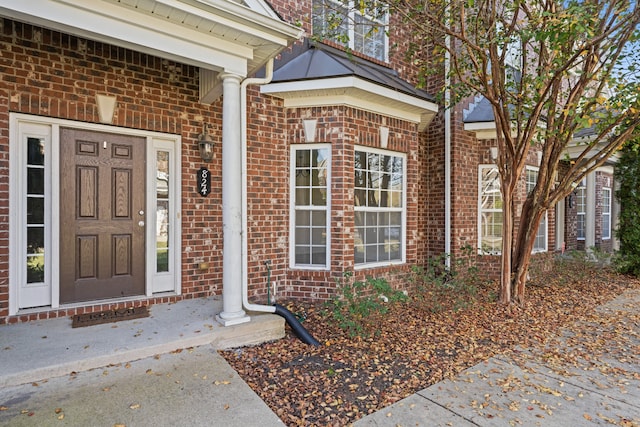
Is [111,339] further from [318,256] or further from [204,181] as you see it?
[318,256]

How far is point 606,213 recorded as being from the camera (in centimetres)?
1284

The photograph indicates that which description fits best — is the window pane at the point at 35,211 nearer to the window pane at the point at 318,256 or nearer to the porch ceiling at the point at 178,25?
the porch ceiling at the point at 178,25

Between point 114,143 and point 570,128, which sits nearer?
point 114,143

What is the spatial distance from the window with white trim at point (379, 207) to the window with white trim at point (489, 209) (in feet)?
7.82

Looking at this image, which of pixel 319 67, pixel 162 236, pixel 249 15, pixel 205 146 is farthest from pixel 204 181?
pixel 319 67

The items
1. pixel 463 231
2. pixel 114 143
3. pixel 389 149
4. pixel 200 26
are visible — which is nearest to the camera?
pixel 200 26

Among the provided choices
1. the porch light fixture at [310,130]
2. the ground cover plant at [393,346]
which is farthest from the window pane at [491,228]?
the porch light fixture at [310,130]

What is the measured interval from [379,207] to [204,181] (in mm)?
2859

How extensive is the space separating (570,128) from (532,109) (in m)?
0.61

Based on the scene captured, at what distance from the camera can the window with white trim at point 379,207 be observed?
567 cm

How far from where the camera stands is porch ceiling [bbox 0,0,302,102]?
9.45ft

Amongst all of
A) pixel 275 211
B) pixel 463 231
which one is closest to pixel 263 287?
pixel 275 211

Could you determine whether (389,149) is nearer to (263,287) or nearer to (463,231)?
(463,231)

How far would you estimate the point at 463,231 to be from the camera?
7094mm
